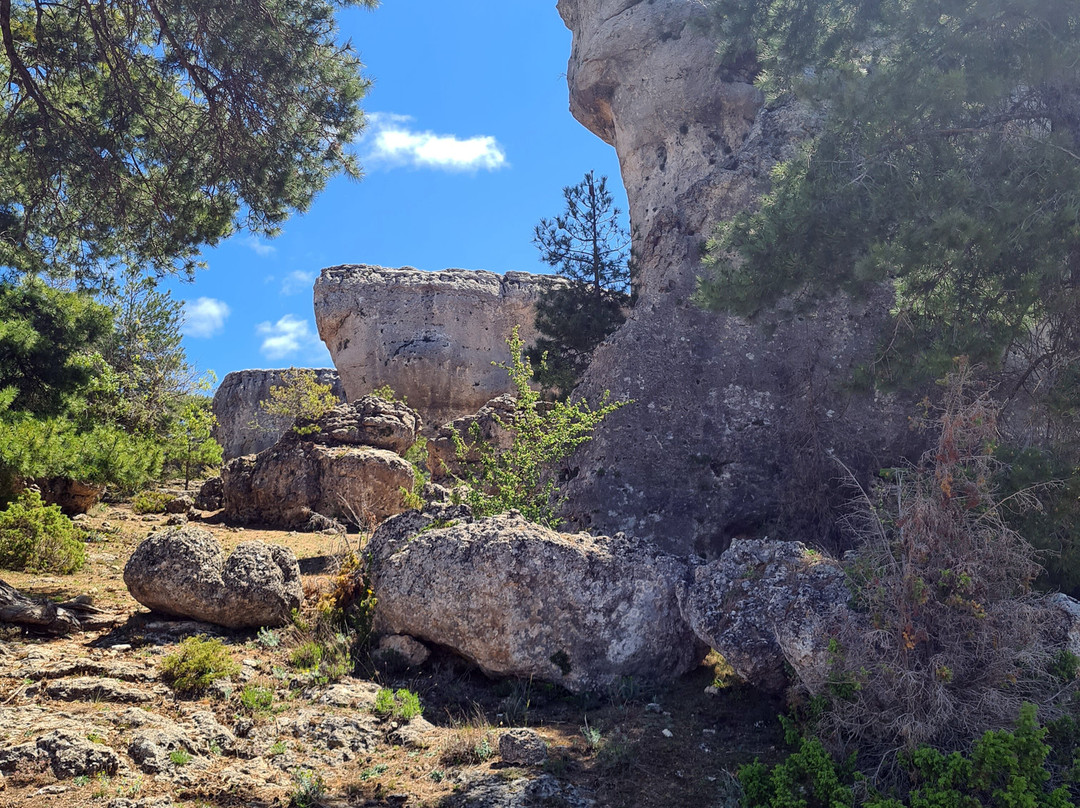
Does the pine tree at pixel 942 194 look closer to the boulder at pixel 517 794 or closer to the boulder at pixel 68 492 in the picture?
the boulder at pixel 517 794

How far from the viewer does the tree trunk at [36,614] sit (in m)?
7.75

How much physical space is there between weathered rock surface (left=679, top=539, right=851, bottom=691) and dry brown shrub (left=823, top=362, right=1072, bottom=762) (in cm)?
34

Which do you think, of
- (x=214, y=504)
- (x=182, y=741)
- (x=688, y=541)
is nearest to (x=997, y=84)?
(x=688, y=541)

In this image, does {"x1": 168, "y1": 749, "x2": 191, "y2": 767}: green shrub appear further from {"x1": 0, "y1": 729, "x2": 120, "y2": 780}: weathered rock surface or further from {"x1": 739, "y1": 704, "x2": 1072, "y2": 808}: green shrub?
{"x1": 739, "y1": 704, "x2": 1072, "y2": 808}: green shrub

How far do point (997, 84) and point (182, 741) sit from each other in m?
7.68

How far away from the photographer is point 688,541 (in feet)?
36.9

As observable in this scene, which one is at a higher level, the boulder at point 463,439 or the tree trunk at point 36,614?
the boulder at point 463,439

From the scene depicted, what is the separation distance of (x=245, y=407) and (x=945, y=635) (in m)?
26.1

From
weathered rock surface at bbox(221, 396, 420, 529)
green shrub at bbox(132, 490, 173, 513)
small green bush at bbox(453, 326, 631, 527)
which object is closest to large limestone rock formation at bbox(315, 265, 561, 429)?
green shrub at bbox(132, 490, 173, 513)

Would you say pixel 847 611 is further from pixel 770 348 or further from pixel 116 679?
pixel 770 348

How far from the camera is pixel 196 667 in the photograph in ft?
22.5

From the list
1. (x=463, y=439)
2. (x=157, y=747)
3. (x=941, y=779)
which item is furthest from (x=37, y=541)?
(x=941, y=779)

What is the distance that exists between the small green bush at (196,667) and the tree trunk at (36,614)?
1.42 m

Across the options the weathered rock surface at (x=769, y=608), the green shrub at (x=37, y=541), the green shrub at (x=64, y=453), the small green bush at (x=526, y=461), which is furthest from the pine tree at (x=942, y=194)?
the green shrub at (x=64, y=453)
